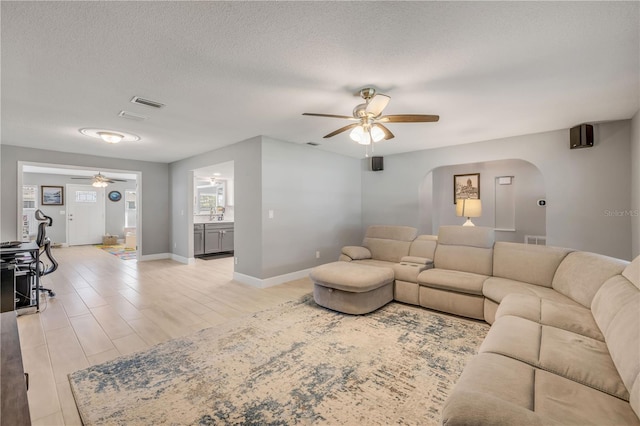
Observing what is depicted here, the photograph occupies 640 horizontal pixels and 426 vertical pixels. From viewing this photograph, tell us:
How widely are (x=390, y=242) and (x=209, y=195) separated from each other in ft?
21.3

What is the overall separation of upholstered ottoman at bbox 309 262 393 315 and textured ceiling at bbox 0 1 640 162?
76.1 inches

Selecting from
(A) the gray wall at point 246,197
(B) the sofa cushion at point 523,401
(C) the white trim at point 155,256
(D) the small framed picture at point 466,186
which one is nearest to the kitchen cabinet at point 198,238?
(C) the white trim at point 155,256

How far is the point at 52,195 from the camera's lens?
8820 mm

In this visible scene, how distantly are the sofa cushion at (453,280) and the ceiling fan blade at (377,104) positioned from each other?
6.60 ft

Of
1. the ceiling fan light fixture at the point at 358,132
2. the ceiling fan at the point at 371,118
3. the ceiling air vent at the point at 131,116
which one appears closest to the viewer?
the ceiling fan at the point at 371,118

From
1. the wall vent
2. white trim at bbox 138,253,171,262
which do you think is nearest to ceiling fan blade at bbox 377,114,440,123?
the wall vent

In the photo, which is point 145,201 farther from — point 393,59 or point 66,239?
point 393,59

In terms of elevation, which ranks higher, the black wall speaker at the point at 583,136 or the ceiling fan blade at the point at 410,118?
the black wall speaker at the point at 583,136

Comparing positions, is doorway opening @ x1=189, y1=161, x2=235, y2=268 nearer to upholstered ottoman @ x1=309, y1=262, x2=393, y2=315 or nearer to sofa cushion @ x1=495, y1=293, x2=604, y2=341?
upholstered ottoman @ x1=309, y1=262, x2=393, y2=315

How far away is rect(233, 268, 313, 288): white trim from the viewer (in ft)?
14.4

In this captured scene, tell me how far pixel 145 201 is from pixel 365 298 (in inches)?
235

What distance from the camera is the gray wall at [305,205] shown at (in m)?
4.51

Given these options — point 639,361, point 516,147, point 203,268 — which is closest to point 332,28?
point 639,361

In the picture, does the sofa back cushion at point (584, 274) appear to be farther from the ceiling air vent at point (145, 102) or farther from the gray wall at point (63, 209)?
the gray wall at point (63, 209)
